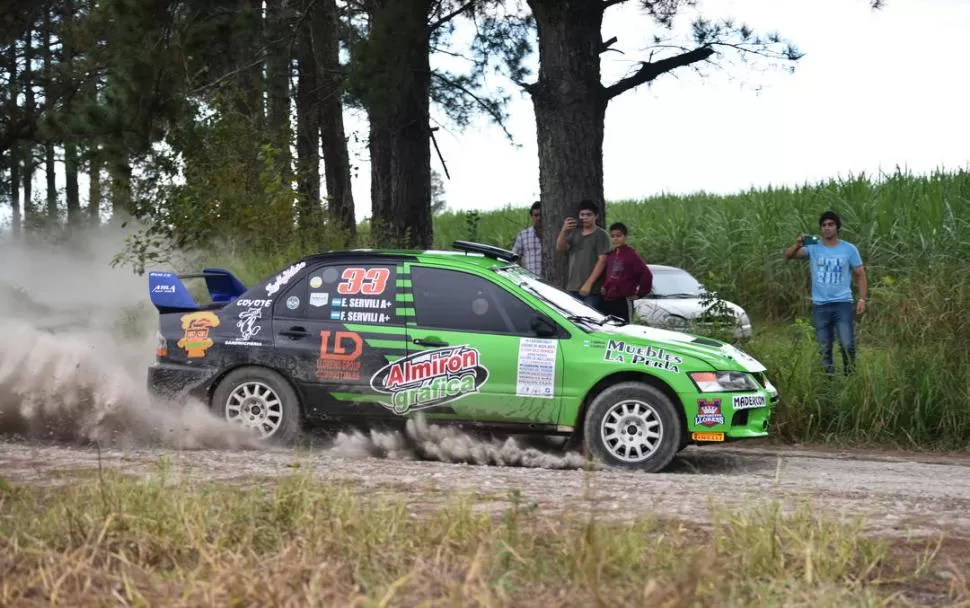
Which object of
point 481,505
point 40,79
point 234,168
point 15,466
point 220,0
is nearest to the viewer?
point 481,505

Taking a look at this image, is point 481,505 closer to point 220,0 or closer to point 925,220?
point 220,0

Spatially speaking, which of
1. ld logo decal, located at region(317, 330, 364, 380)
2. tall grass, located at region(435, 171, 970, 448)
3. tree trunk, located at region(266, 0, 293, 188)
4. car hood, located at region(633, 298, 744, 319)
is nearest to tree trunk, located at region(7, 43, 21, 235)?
tall grass, located at region(435, 171, 970, 448)

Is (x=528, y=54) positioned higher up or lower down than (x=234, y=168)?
higher up

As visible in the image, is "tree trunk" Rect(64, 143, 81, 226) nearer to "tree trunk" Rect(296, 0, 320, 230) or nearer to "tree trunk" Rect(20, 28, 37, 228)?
"tree trunk" Rect(20, 28, 37, 228)

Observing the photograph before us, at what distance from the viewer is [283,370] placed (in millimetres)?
10172

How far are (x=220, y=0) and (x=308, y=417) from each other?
1044 centimetres

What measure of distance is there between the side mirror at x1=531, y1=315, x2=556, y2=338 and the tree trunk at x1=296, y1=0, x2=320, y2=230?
11287 mm

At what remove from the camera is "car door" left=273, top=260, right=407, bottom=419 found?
1002cm

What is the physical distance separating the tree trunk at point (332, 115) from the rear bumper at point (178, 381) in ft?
39.3

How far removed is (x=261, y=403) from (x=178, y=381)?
0.70 m

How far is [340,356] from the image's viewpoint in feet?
33.1

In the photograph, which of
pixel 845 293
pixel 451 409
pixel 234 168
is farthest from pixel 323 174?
pixel 451 409

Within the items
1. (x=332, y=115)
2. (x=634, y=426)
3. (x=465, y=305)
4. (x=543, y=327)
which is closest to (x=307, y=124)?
(x=332, y=115)

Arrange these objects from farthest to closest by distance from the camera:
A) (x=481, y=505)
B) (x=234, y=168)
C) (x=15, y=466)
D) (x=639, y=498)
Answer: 1. (x=234, y=168)
2. (x=15, y=466)
3. (x=639, y=498)
4. (x=481, y=505)
